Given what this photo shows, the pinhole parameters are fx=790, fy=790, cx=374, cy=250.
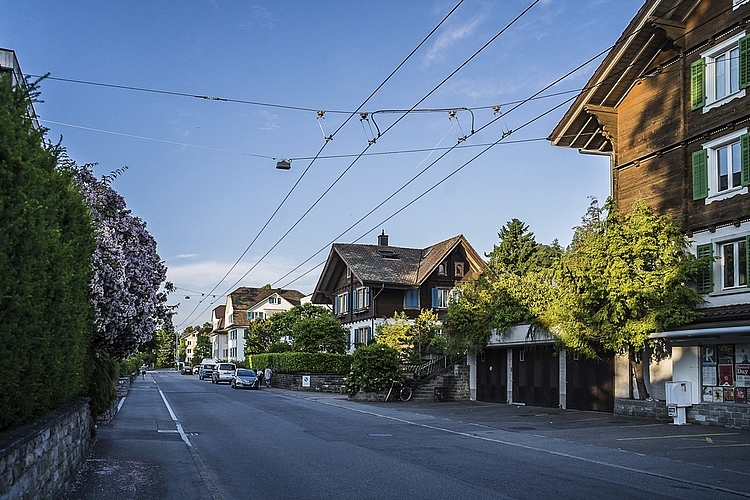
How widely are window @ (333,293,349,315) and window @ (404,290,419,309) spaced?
18.5ft

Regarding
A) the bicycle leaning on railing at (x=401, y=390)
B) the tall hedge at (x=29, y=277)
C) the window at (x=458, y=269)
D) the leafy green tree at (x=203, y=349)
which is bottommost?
the leafy green tree at (x=203, y=349)

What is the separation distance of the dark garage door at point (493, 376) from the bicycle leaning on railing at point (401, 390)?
3.28 m

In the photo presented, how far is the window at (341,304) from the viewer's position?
58.0m

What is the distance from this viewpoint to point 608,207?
1016 inches

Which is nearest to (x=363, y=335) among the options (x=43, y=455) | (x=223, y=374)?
(x=223, y=374)

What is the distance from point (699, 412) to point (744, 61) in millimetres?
9858

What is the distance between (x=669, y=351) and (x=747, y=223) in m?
4.62

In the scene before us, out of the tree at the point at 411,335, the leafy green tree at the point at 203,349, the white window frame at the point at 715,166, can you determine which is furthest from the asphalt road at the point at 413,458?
the leafy green tree at the point at 203,349

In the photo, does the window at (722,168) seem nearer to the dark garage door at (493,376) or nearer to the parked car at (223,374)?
the dark garage door at (493,376)

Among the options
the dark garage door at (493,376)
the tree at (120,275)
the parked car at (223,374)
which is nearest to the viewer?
the tree at (120,275)

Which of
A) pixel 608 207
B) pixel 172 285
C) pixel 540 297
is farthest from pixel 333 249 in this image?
pixel 172 285

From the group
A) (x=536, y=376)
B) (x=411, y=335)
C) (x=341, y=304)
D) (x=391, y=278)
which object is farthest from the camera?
(x=341, y=304)

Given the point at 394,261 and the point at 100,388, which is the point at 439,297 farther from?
the point at 100,388

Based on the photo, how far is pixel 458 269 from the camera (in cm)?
5556
